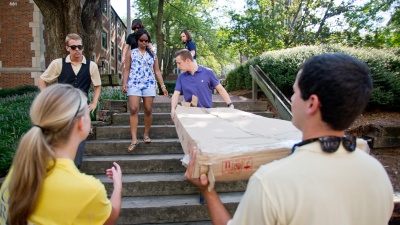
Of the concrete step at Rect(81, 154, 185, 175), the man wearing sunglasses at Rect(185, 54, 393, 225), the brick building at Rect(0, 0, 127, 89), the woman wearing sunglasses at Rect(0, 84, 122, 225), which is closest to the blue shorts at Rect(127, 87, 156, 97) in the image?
the concrete step at Rect(81, 154, 185, 175)

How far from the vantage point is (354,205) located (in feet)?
3.56

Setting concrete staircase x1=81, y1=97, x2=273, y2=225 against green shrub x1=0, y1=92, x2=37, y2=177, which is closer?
concrete staircase x1=81, y1=97, x2=273, y2=225

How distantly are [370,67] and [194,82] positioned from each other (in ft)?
16.5

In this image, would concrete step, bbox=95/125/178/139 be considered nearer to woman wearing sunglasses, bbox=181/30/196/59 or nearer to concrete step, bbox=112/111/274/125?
concrete step, bbox=112/111/274/125

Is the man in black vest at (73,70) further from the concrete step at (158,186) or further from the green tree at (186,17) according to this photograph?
the green tree at (186,17)

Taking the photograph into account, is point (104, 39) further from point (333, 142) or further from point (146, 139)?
point (333, 142)

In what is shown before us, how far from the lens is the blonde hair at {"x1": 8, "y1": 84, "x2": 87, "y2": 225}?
1.37 meters

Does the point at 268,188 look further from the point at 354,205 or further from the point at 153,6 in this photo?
the point at 153,6

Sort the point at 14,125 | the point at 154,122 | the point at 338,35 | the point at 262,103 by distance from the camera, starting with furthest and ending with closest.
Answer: the point at 338,35 → the point at 262,103 → the point at 154,122 → the point at 14,125

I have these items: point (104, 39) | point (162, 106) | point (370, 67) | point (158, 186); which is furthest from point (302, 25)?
point (104, 39)

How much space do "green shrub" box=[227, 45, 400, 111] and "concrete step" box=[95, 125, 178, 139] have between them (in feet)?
10.6

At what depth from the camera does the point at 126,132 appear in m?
5.66

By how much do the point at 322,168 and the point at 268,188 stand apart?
0.20 metres

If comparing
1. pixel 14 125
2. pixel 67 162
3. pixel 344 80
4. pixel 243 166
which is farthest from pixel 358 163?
pixel 14 125
